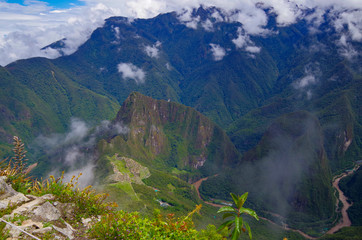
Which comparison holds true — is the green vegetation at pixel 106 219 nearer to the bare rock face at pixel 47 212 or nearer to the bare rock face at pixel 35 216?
the bare rock face at pixel 35 216

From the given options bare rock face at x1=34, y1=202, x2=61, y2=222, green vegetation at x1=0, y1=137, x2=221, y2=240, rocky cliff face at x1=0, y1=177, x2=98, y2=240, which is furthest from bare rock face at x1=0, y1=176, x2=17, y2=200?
bare rock face at x1=34, y1=202, x2=61, y2=222

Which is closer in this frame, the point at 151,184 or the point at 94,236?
the point at 94,236

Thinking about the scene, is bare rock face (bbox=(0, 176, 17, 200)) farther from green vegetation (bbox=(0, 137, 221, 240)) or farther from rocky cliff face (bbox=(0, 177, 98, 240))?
green vegetation (bbox=(0, 137, 221, 240))

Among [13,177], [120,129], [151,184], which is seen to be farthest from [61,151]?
[13,177]

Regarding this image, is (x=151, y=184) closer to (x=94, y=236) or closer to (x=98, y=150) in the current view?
(x=98, y=150)

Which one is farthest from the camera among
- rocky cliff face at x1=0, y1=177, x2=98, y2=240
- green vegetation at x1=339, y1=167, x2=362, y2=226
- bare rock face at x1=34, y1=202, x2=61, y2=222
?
green vegetation at x1=339, y1=167, x2=362, y2=226

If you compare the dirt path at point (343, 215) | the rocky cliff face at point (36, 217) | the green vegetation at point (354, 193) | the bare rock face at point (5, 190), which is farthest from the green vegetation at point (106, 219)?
the green vegetation at point (354, 193)

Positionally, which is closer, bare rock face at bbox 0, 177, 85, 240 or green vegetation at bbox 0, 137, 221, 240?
bare rock face at bbox 0, 177, 85, 240

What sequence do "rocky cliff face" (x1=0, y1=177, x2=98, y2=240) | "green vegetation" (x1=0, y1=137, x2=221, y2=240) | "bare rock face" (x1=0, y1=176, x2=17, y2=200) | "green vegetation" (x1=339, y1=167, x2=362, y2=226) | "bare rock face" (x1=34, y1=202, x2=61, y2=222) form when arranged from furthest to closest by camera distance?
"green vegetation" (x1=339, y1=167, x2=362, y2=226) → "bare rock face" (x1=0, y1=176, x2=17, y2=200) → "bare rock face" (x1=34, y1=202, x2=61, y2=222) → "green vegetation" (x1=0, y1=137, x2=221, y2=240) → "rocky cliff face" (x1=0, y1=177, x2=98, y2=240)

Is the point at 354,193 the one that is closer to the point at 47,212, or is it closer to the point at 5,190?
the point at 47,212

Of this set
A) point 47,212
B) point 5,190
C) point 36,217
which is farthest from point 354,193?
point 5,190

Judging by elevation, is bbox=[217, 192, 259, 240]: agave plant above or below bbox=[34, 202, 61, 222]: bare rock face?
below
